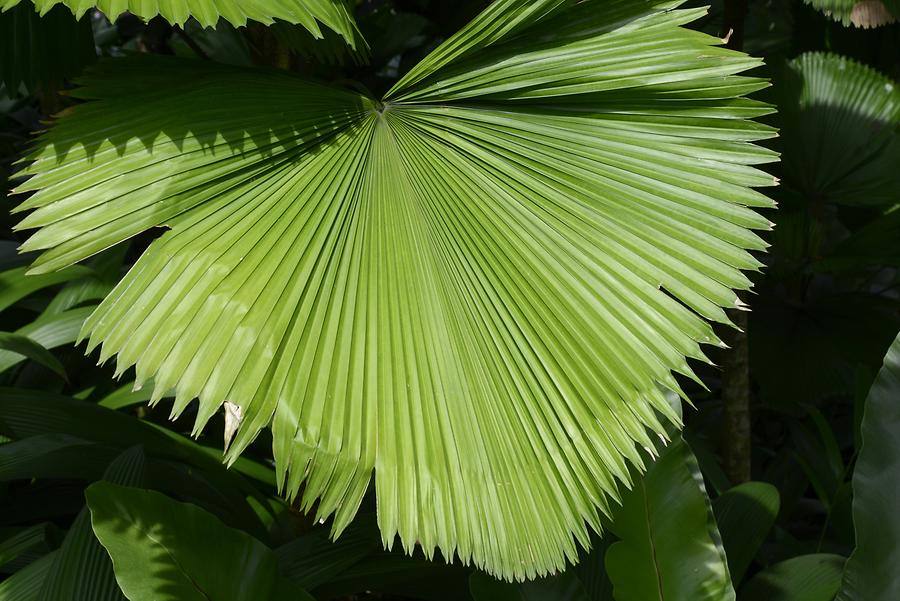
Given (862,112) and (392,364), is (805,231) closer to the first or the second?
(862,112)

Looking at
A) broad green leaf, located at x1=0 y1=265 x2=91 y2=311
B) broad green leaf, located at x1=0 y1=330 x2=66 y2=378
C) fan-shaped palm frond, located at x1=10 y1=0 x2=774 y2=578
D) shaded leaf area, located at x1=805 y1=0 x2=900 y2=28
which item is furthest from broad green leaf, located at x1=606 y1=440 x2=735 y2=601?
broad green leaf, located at x1=0 y1=265 x2=91 y2=311

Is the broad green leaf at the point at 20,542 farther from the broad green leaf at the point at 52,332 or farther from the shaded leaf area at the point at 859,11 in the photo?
the shaded leaf area at the point at 859,11

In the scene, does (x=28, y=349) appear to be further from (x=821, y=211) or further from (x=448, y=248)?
(x=821, y=211)

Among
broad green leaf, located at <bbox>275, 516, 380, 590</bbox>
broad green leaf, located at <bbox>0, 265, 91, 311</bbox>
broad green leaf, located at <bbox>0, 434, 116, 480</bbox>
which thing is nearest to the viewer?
broad green leaf, located at <bbox>275, 516, 380, 590</bbox>

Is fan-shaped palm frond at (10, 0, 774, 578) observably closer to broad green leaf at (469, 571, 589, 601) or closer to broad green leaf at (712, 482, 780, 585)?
broad green leaf at (469, 571, 589, 601)

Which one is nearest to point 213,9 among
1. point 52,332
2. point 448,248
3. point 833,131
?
point 448,248

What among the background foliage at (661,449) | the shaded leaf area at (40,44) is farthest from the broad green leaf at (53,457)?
the shaded leaf area at (40,44)
